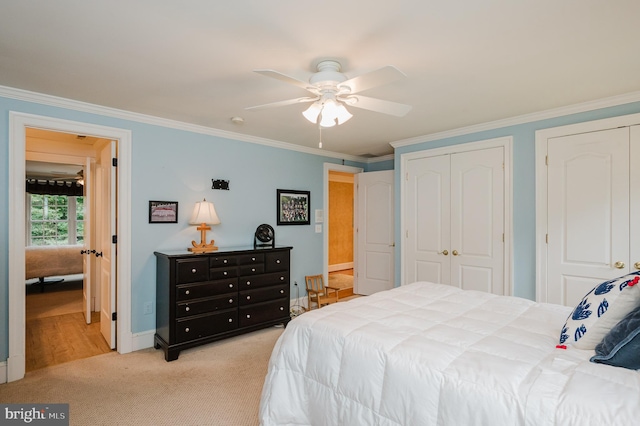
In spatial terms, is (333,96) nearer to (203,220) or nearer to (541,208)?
(203,220)

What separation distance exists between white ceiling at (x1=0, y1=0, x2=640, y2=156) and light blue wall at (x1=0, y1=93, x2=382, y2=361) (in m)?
0.42

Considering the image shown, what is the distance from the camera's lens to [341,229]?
8.21 meters

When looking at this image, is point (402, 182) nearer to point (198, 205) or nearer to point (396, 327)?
point (198, 205)

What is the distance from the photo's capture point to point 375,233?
5348 millimetres

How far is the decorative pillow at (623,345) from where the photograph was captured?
1.27 meters

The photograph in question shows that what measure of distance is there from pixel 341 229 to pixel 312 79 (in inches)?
246

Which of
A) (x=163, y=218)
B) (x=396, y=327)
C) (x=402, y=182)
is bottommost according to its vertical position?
(x=396, y=327)

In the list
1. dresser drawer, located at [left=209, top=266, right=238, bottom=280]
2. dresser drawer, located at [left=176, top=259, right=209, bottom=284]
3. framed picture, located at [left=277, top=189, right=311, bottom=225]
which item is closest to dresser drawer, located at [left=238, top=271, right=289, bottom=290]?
dresser drawer, located at [left=209, top=266, right=238, bottom=280]

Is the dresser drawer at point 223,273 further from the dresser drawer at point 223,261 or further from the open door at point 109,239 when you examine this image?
the open door at point 109,239

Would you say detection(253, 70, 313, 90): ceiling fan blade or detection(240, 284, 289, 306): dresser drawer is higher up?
detection(253, 70, 313, 90): ceiling fan blade

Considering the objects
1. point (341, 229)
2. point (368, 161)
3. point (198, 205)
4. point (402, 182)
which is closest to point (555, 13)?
point (402, 182)

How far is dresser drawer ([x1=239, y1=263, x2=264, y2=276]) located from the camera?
3.62 metres

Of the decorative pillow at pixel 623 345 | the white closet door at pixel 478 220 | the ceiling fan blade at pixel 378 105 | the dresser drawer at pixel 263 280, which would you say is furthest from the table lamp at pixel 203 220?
the decorative pillow at pixel 623 345

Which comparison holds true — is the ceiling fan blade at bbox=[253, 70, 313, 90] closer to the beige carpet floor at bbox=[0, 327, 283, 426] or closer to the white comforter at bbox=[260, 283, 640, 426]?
the white comforter at bbox=[260, 283, 640, 426]
